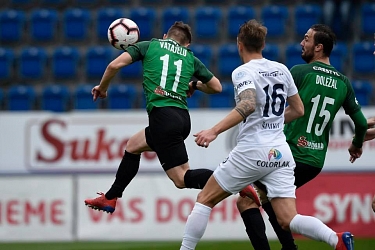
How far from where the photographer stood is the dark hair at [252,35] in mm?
6266

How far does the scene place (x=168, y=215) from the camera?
36.7 feet

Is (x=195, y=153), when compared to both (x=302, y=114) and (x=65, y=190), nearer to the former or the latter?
(x=65, y=190)

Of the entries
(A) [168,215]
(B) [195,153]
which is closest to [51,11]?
(B) [195,153]

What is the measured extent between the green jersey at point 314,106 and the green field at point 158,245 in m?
2.60

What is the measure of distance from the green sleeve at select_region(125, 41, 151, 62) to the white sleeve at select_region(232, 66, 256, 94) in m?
1.35

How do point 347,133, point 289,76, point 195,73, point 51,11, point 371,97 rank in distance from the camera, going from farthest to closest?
point 51,11 → point 371,97 → point 347,133 → point 195,73 → point 289,76

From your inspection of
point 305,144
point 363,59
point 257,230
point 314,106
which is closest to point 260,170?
point 257,230

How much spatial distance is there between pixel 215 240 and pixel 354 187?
206 cm

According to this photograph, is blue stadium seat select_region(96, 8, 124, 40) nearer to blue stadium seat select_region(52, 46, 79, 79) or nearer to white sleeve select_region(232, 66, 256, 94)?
blue stadium seat select_region(52, 46, 79, 79)

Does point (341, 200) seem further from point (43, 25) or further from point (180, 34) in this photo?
point (43, 25)

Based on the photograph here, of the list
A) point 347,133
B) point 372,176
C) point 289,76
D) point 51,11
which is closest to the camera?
point 289,76

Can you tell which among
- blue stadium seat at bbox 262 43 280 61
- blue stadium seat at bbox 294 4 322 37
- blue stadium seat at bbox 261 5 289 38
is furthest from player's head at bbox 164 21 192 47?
blue stadium seat at bbox 294 4 322 37

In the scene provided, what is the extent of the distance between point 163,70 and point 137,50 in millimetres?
305

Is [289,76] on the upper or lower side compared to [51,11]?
lower
